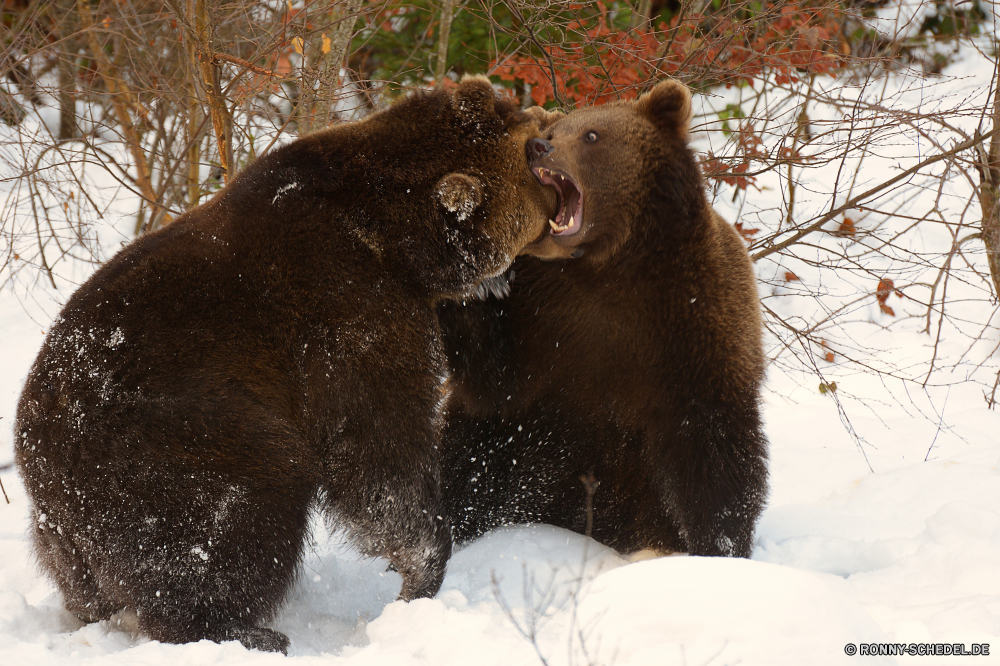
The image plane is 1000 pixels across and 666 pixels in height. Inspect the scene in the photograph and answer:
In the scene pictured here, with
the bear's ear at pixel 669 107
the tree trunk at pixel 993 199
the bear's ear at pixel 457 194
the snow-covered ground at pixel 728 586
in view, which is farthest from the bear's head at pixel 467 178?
the tree trunk at pixel 993 199

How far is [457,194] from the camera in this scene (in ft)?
11.4

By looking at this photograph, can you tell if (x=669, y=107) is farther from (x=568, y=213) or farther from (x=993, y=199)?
(x=993, y=199)

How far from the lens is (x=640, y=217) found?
3.83 meters

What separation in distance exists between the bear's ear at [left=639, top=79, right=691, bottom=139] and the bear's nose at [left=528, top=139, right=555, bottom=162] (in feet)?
1.88

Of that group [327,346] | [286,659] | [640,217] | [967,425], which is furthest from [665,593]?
[967,425]

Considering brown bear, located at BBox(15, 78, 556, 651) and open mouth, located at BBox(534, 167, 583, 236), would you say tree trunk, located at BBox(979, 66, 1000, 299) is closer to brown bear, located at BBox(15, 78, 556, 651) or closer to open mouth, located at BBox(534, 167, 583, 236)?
open mouth, located at BBox(534, 167, 583, 236)

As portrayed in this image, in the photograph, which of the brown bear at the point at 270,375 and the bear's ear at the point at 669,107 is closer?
the brown bear at the point at 270,375

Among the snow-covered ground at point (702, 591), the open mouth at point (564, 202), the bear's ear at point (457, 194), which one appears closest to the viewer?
the snow-covered ground at point (702, 591)

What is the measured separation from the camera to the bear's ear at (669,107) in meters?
3.84

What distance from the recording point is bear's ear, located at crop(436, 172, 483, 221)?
347 centimetres

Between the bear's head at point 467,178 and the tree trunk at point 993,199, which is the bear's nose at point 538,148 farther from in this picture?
the tree trunk at point 993,199

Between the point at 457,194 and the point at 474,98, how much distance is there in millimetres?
476

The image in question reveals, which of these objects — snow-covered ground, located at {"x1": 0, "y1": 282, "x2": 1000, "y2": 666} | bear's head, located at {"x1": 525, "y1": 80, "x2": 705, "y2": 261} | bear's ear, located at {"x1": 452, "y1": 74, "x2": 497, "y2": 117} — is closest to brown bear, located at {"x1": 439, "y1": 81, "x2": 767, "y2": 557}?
bear's head, located at {"x1": 525, "y1": 80, "x2": 705, "y2": 261}

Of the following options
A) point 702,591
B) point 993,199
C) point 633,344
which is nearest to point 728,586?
point 702,591
